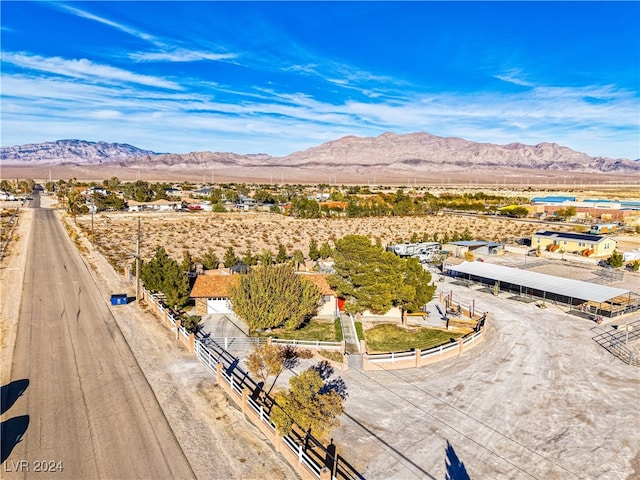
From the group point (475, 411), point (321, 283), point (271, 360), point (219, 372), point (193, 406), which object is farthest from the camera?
point (321, 283)

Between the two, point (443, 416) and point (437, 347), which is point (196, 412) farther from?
point (437, 347)

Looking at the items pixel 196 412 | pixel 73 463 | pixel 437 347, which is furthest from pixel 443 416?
pixel 73 463

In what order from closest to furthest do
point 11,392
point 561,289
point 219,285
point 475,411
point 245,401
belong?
point 245,401 → point 11,392 → point 475,411 → point 219,285 → point 561,289

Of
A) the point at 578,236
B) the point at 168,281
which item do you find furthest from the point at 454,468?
the point at 578,236

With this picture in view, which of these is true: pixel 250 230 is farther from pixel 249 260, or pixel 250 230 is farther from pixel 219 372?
pixel 219 372

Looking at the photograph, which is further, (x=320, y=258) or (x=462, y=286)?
(x=320, y=258)

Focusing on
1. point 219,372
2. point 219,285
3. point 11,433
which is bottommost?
point 11,433

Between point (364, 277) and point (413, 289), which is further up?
Answer: point (364, 277)
